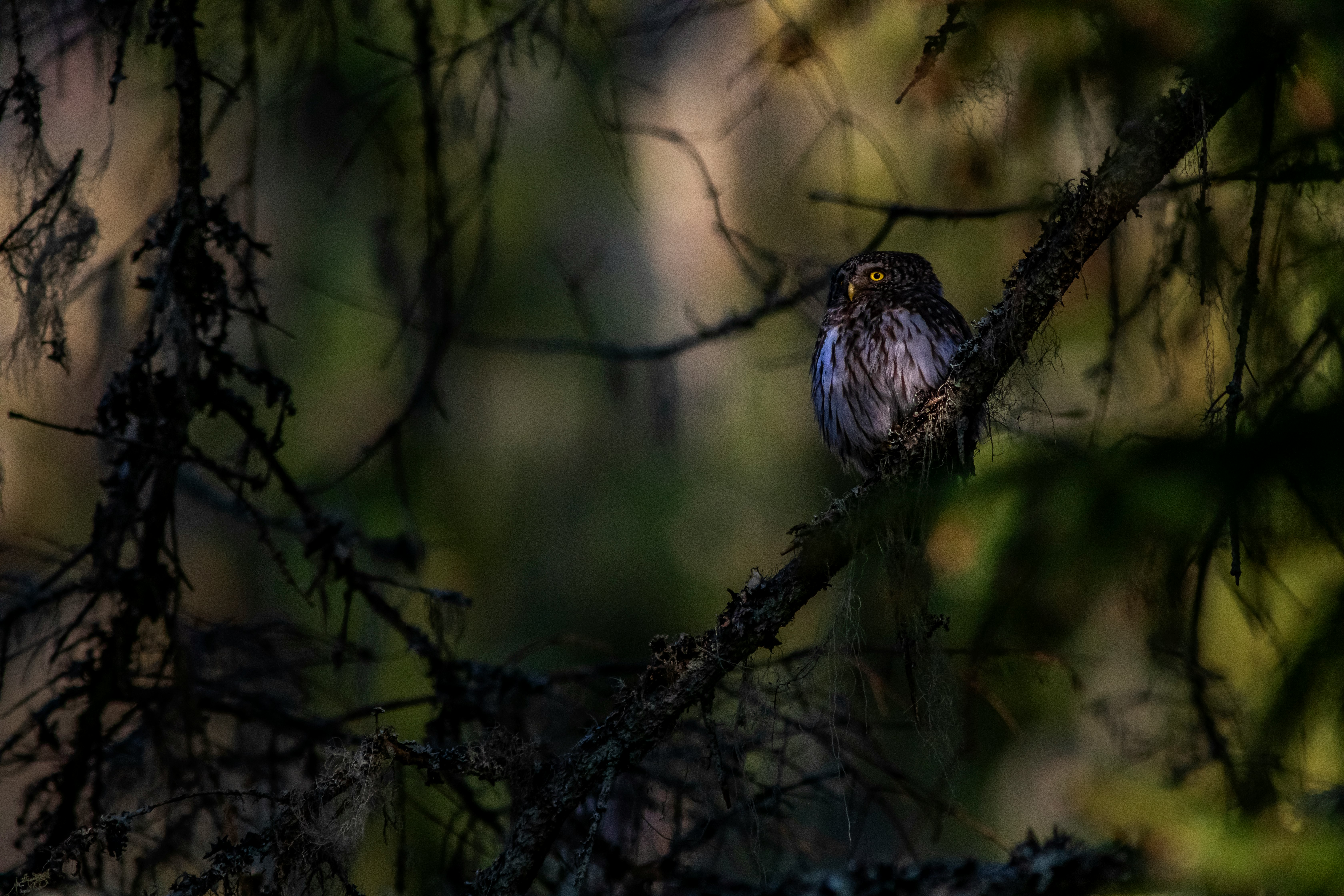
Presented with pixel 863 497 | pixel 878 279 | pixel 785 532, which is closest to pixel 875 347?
pixel 878 279

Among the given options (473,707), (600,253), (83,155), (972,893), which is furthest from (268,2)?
(972,893)

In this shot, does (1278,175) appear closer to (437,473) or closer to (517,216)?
(437,473)

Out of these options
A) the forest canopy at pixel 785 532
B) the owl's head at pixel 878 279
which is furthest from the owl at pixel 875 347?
the forest canopy at pixel 785 532

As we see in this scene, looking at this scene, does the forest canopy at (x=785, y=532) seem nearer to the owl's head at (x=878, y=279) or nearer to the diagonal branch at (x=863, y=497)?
the diagonal branch at (x=863, y=497)

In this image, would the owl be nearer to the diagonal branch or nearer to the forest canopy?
the forest canopy

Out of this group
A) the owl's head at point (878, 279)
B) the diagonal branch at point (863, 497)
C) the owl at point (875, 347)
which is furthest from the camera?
the owl's head at point (878, 279)

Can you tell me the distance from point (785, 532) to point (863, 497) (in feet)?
2.82

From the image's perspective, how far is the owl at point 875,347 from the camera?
3428 mm

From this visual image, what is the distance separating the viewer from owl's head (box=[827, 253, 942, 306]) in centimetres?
362

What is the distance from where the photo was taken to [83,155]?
2254 mm

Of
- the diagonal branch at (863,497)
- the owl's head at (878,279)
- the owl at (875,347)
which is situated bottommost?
the diagonal branch at (863,497)

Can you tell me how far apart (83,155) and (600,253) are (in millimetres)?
1877

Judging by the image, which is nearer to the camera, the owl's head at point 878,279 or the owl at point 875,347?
the owl at point 875,347

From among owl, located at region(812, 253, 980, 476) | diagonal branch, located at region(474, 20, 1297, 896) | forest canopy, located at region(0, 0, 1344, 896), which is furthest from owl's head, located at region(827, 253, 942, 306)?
diagonal branch, located at region(474, 20, 1297, 896)
